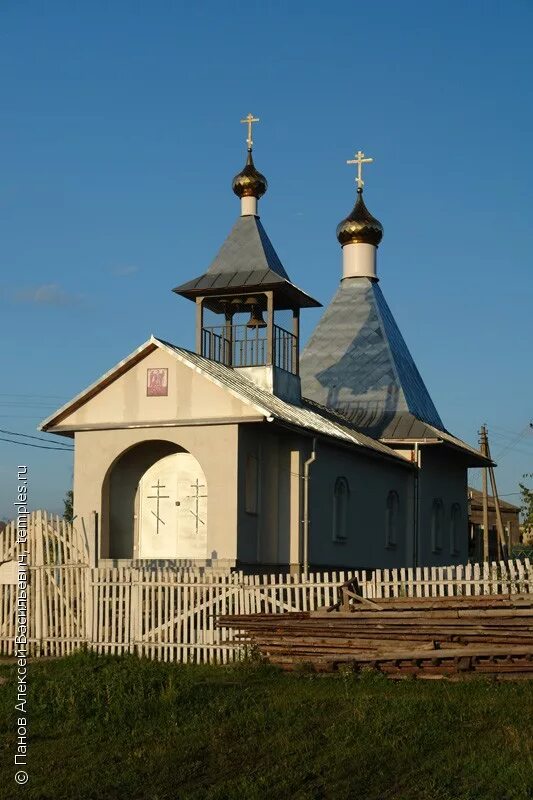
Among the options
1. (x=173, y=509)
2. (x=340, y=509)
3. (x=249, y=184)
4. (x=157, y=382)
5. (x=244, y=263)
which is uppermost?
(x=249, y=184)

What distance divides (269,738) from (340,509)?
1338cm

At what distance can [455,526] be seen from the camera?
32094 millimetres

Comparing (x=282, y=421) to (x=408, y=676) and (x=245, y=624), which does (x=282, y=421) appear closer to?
(x=245, y=624)

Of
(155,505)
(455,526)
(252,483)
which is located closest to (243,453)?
(252,483)

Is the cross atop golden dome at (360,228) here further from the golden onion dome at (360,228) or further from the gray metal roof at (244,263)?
the gray metal roof at (244,263)

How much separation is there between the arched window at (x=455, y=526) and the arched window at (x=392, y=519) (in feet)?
14.8

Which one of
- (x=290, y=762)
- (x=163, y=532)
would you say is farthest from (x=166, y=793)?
(x=163, y=532)

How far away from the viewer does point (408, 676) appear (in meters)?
13.4

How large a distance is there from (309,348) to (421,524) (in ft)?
19.0

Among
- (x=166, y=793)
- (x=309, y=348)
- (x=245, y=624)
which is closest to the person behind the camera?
(x=166, y=793)

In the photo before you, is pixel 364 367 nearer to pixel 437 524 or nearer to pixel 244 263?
pixel 437 524

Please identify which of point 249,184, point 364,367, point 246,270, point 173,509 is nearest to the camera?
point 173,509

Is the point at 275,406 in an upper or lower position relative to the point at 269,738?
upper

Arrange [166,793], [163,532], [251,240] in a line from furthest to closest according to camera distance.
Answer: [251,240], [163,532], [166,793]
